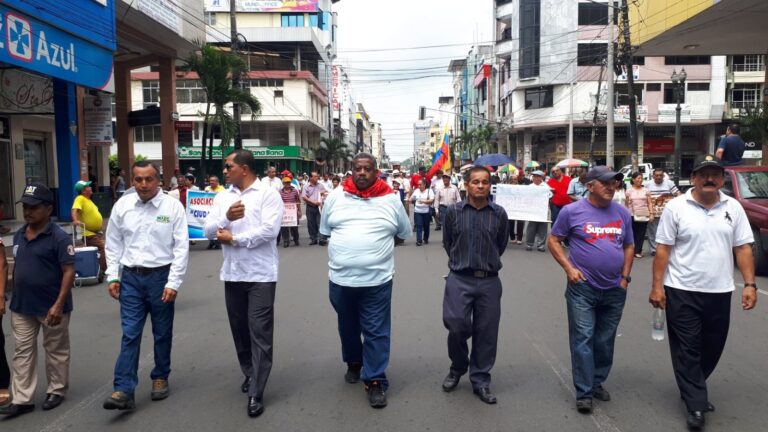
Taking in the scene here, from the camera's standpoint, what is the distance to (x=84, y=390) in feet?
16.5

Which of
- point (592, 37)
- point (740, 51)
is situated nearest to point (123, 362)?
point (740, 51)

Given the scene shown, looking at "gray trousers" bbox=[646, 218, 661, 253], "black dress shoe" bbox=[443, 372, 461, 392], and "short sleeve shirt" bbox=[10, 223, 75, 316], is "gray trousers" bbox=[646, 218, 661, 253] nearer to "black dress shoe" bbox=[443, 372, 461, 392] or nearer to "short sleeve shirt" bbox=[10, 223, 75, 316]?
"black dress shoe" bbox=[443, 372, 461, 392]

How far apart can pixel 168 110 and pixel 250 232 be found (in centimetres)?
2107

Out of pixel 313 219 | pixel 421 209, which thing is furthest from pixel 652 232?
pixel 313 219

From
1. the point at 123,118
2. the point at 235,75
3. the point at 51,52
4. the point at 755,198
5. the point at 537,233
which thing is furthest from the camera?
the point at 123,118

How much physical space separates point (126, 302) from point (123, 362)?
1.46 feet

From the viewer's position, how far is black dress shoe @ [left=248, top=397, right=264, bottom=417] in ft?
14.4

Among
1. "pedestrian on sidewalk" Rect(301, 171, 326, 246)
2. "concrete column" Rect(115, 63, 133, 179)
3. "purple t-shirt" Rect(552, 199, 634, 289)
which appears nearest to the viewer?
"purple t-shirt" Rect(552, 199, 634, 289)

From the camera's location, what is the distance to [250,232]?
4.50m

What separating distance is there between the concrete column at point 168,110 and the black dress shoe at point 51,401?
20122 millimetres

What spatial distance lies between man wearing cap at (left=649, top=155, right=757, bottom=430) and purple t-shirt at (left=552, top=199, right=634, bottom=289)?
0.29 metres

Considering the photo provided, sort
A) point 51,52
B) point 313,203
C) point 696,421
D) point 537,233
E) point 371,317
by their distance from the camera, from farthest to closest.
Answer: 1. point 313,203
2. point 51,52
3. point 537,233
4. point 371,317
5. point 696,421

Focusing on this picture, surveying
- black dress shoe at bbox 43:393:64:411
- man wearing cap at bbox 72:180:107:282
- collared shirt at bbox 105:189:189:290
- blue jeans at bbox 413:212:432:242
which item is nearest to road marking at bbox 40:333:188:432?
black dress shoe at bbox 43:393:64:411

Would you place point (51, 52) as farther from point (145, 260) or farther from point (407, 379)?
point (407, 379)
